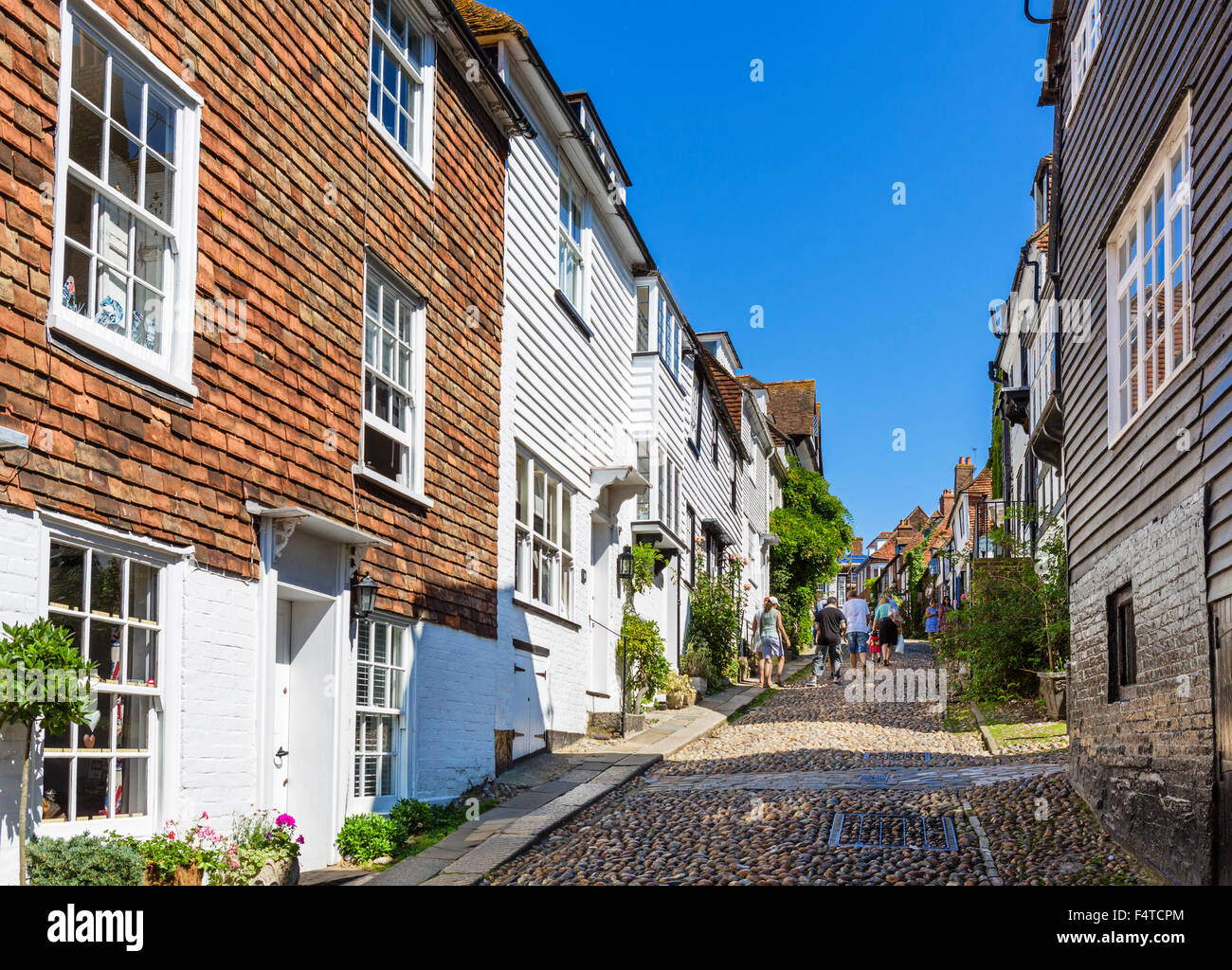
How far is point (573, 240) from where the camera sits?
15.7 m

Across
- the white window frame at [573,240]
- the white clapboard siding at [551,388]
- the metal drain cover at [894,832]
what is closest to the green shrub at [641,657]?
the white clapboard siding at [551,388]

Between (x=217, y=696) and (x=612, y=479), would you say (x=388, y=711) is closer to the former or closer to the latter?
(x=217, y=696)

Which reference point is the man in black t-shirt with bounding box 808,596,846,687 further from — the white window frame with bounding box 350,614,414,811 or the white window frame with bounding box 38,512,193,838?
the white window frame with bounding box 38,512,193,838

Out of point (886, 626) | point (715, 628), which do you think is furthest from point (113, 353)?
point (886, 626)

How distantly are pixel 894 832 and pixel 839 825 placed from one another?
425mm

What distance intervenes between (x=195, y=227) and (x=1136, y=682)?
6.72m

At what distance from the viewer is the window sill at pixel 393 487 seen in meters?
9.20

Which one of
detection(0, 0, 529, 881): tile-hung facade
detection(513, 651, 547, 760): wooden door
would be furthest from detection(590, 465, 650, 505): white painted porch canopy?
detection(0, 0, 529, 881): tile-hung facade

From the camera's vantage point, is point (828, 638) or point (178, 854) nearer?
point (178, 854)

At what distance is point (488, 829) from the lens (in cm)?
944

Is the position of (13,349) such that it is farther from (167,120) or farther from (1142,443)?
(1142,443)

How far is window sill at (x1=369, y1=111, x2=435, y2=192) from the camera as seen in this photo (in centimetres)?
991

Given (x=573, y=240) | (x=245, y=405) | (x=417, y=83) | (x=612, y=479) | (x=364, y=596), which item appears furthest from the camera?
(x=612, y=479)

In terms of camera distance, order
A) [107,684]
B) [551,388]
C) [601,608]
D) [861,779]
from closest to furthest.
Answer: [107,684] < [861,779] < [551,388] < [601,608]
